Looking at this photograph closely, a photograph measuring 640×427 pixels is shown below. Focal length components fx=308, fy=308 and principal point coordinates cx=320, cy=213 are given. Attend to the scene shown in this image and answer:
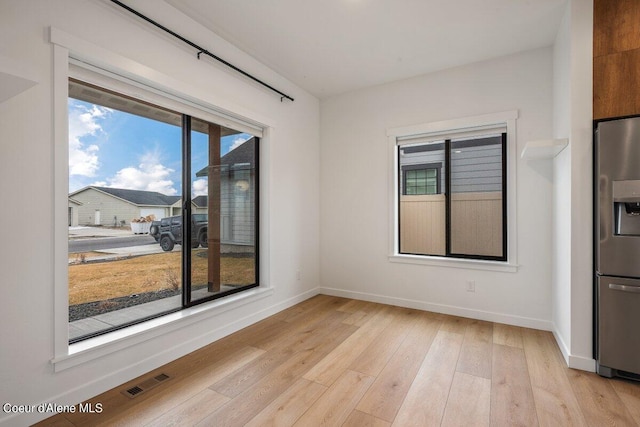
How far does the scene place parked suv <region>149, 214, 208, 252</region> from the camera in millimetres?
2600

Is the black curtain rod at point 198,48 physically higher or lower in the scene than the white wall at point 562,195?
higher

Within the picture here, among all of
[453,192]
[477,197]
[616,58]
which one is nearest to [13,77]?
[616,58]

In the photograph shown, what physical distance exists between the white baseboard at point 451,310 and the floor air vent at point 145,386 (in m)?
2.46

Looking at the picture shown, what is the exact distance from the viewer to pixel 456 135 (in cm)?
354

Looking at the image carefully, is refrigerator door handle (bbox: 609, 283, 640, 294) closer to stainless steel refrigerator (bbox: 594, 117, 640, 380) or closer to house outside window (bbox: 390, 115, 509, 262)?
stainless steel refrigerator (bbox: 594, 117, 640, 380)

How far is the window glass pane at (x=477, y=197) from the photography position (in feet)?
11.3

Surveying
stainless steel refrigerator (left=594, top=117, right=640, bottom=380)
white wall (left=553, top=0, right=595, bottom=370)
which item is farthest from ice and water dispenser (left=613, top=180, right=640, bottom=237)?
white wall (left=553, top=0, right=595, bottom=370)

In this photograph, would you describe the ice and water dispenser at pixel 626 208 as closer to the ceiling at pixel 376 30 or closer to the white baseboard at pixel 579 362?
the white baseboard at pixel 579 362

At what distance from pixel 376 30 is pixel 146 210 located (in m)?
2.54

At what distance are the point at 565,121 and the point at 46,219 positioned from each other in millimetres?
3732

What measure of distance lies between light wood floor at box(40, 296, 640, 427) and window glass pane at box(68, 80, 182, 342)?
57cm

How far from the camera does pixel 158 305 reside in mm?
2592

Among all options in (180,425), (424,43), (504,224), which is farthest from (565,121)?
(180,425)

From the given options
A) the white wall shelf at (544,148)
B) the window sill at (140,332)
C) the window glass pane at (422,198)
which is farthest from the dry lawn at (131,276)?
the white wall shelf at (544,148)
